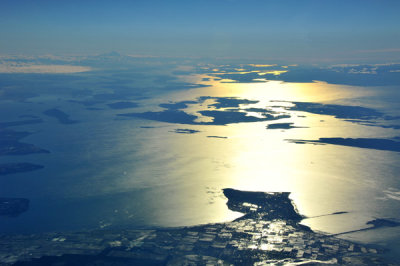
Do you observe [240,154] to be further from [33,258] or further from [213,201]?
[33,258]

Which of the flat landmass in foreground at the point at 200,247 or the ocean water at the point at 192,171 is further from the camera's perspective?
the ocean water at the point at 192,171

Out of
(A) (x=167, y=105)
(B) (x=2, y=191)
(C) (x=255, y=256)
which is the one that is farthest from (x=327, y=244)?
(A) (x=167, y=105)

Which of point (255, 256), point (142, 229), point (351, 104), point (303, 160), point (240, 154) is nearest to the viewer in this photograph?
point (255, 256)

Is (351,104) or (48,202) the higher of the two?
(351,104)

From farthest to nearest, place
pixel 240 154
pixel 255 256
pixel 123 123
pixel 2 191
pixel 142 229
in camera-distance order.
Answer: pixel 123 123, pixel 240 154, pixel 2 191, pixel 142 229, pixel 255 256

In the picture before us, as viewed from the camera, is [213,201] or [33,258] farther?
[213,201]

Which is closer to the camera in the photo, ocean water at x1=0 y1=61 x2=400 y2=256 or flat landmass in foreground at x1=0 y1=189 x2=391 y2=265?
flat landmass in foreground at x1=0 y1=189 x2=391 y2=265

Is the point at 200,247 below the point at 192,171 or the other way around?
the other way around

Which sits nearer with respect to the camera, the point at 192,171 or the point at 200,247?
the point at 200,247
